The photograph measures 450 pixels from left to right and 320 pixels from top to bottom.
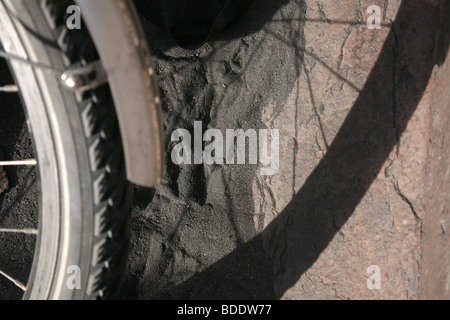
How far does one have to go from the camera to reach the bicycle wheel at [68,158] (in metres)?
0.99

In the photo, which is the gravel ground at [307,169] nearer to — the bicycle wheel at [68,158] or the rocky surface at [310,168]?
the rocky surface at [310,168]

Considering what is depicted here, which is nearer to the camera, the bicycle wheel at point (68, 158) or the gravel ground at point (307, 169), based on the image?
the bicycle wheel at point (68, 158)

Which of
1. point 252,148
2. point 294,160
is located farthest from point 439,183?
point 252,148

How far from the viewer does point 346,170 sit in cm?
149

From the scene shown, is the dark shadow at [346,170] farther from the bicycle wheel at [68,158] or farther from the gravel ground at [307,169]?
the bicycle wheel at [68,158]

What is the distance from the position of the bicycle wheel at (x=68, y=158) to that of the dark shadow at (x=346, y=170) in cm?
52

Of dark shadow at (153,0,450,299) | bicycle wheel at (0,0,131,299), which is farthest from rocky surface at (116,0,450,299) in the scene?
bicycle wheel at (0,0,131,299)

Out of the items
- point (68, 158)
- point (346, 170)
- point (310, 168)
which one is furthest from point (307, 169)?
point (68, 158)

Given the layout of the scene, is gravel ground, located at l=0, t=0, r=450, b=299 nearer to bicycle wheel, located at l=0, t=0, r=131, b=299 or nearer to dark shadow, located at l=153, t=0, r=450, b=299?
dark shadow, located at l=153, t=0, r=450, b=299

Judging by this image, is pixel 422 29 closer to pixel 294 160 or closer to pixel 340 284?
pixel 294 160

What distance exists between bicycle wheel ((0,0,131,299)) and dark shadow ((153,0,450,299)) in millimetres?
519

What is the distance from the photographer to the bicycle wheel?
99 cm

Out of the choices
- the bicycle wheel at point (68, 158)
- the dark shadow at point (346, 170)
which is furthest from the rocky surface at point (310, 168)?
the bicycle wheel at point (68, 158)

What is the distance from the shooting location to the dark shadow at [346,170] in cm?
143
